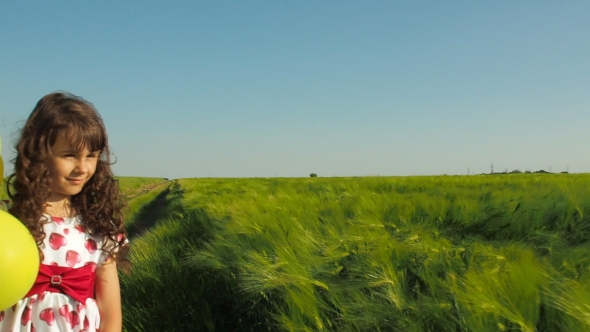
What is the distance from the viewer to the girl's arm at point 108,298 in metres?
1.92

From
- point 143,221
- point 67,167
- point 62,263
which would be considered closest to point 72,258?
point 62,263

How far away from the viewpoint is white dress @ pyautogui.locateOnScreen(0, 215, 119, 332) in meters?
1.74

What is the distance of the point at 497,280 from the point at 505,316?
139 mm

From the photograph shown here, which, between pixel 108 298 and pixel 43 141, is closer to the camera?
pixel 43 141

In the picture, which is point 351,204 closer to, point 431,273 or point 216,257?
point 216,257

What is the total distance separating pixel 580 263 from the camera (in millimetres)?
1613

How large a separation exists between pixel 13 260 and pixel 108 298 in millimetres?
638

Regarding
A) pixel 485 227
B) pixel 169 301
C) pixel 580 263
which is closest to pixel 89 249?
pixel 169 301

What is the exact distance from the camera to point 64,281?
180 cm

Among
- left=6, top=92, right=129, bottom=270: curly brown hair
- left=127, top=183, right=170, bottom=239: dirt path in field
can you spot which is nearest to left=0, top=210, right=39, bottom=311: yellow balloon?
left=6, top=92, right=129, bottom=270: curly brown hair

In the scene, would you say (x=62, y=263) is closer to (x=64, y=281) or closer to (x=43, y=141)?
(x=64, y=281)

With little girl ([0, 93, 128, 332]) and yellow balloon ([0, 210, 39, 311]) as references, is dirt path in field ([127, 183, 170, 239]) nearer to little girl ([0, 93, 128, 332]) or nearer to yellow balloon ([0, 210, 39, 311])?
little girl ([0, 93, 128, 332])

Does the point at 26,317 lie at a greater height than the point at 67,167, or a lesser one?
lesser

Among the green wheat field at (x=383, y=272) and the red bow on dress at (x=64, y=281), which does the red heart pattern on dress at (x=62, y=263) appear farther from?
the green wheat field at (x=383, y=272)
